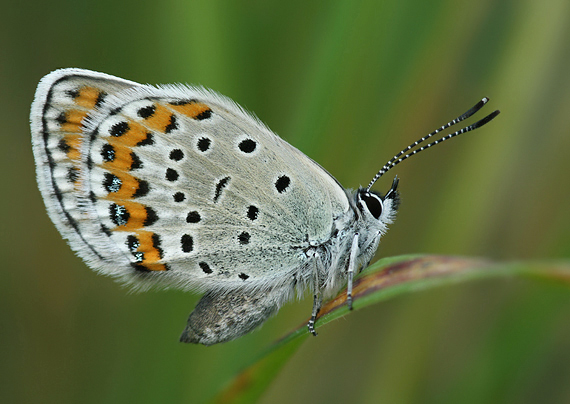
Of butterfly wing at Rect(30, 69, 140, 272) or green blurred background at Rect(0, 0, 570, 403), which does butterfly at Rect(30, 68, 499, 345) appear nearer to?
butterfly wing at Rect(30, 69, 140, 272)

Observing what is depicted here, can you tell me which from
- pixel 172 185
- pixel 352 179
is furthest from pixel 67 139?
pixel 352 179

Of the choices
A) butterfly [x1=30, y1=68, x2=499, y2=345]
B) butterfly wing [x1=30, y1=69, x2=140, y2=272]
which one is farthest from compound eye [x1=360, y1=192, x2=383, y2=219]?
butterfly wing [x1=30, y1=69, x2=140, y2=272]

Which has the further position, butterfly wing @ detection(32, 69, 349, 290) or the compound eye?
the compound eye

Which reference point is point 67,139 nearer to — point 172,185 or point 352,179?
point 172,185

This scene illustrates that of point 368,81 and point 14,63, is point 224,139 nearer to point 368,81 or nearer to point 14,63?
point 368,81

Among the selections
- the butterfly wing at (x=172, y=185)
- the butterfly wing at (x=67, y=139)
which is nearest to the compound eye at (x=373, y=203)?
the butterfly wing at (x=172, y=185)

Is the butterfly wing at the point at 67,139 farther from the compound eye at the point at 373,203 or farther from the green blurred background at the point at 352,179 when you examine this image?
the compound eye at the point at 373,203
